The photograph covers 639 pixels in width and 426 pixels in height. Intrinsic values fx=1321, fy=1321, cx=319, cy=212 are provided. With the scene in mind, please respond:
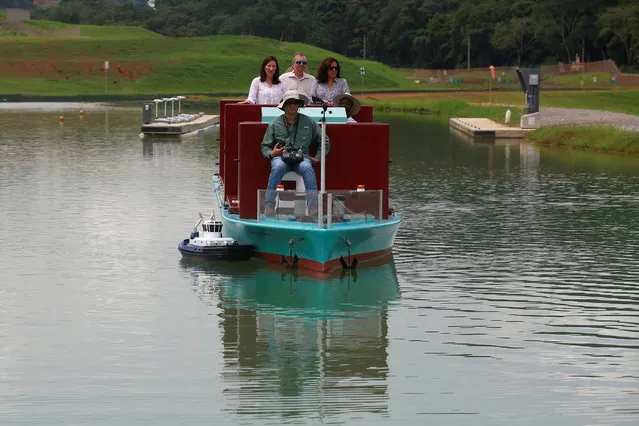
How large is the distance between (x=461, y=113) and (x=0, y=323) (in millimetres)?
63580

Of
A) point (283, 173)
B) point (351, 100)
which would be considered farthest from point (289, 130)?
point (351, 100)

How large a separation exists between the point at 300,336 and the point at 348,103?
7.26 metres

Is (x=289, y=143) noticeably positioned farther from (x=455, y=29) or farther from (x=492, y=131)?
(x=455, y=29)

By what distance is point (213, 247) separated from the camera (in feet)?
82.8

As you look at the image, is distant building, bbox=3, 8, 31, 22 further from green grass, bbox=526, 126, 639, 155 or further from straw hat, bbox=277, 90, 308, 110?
straw hat, bbox=277, 90, 308, 110

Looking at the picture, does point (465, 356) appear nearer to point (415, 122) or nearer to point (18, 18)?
point (415, 122)

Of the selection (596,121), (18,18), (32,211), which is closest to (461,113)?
(596,121)

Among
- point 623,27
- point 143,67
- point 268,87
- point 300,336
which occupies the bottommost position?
point 300,336

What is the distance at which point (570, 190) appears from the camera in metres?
38.8

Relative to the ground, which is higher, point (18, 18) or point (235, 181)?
point (18, 18)

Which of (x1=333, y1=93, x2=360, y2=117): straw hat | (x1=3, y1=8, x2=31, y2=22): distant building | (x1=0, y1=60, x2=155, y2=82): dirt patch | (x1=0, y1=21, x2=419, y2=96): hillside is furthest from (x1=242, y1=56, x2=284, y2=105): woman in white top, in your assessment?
(x1=3, y1=8, x2=31, y2=22): distant building

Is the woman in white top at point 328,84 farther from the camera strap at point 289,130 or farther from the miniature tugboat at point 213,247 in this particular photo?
the miniature tugboat at point 213,247

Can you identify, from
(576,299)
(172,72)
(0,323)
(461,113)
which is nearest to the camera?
(0,323)

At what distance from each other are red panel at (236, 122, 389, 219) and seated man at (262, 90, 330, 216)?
42 cm
